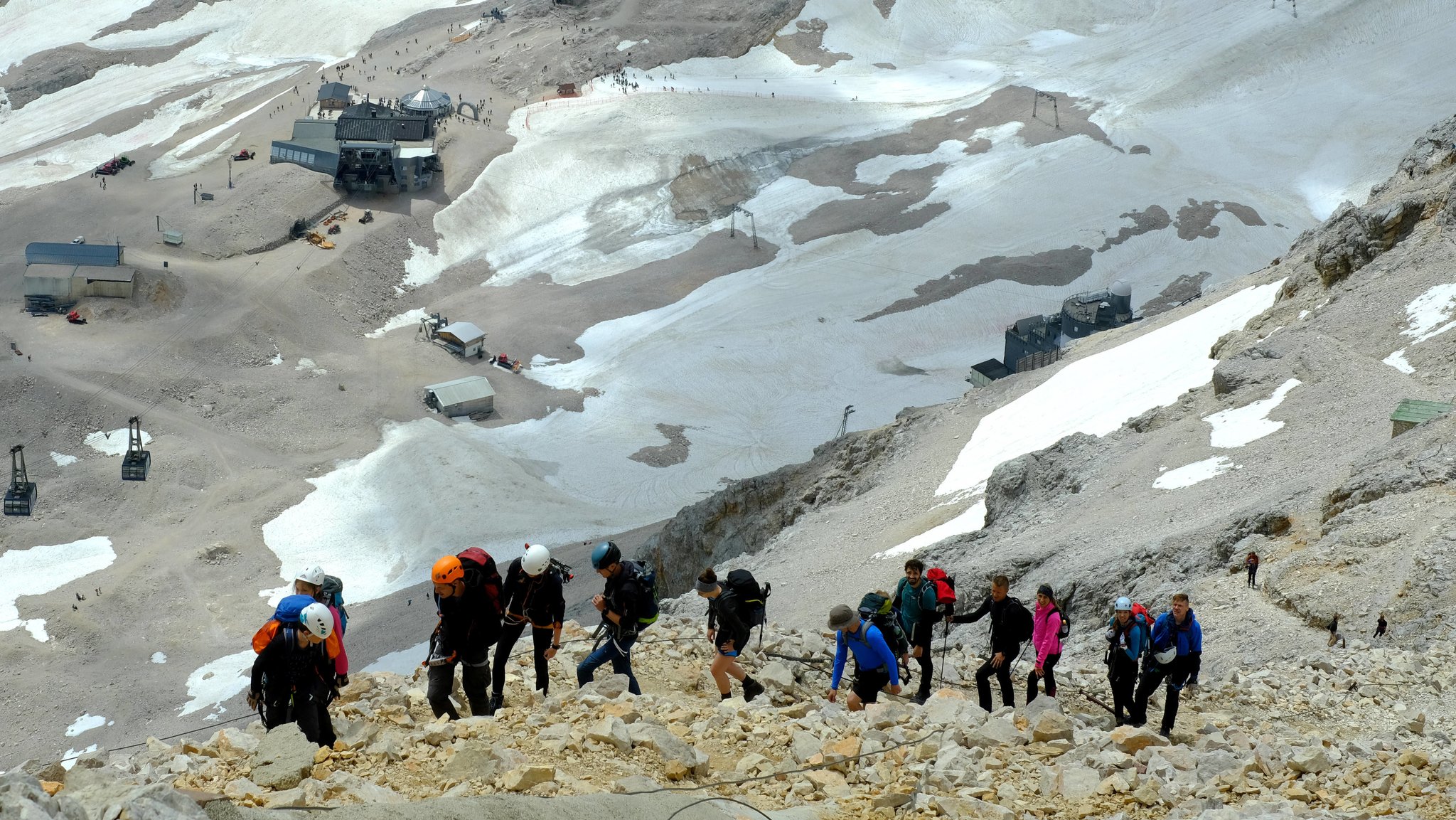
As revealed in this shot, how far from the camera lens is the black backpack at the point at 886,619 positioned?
42.8 feet

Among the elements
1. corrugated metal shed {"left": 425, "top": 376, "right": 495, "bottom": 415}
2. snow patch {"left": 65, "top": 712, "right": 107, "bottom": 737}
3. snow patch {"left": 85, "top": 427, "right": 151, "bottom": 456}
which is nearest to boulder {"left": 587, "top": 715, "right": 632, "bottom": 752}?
snow patch {"left": 65, "top": 712, "right": 107, "bottom": 737}

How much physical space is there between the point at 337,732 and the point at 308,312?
2165 inches

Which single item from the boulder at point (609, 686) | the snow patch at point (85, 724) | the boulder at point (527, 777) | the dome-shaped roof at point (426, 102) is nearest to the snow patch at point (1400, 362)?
the boulder at point (609, 686)

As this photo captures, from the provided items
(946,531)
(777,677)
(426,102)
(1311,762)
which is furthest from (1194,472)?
(426,102)

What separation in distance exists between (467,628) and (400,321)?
55.6m

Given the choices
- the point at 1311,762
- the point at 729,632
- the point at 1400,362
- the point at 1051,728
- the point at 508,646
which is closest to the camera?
the point at 1311,762

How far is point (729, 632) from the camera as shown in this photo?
13453 mm

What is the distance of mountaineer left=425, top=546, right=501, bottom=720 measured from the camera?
12.5 m

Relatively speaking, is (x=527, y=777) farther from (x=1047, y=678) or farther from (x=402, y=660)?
(x=402, y=660)

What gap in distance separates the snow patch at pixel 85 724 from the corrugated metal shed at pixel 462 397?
78.2 feet

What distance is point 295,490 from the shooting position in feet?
165

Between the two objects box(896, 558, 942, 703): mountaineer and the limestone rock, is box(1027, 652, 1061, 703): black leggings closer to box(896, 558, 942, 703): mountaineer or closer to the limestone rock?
box(896, 558, 942, 703): mountaineer

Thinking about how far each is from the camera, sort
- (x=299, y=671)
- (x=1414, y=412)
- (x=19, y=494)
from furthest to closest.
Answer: (x=19, y=494)
(x=1414, y=412)
(x=299, y=671)

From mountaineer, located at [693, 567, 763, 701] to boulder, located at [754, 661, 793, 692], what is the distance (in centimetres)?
22
